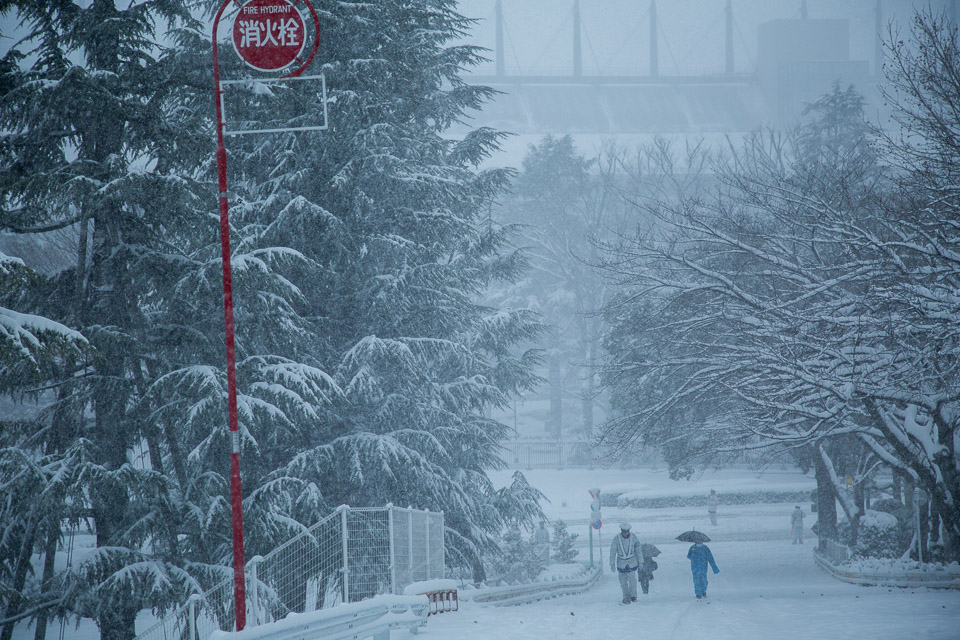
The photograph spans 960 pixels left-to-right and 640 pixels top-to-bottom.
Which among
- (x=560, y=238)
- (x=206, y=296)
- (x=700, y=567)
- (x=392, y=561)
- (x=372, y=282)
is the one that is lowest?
(x=700, y=567)

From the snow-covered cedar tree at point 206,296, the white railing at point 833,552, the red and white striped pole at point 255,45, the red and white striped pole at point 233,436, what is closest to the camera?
the red and white striped pole at point 233,436

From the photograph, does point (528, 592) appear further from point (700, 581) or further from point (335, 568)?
point (335, 568)

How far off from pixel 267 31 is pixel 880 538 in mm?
22381

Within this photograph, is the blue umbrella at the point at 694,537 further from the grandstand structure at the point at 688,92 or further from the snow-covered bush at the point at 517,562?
the grandstand structure at the point at 688,92

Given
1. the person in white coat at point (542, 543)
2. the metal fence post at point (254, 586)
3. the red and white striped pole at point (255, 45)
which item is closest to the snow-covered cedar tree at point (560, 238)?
the person in white coat at point (542, 543)

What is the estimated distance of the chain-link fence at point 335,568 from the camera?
1195 cm

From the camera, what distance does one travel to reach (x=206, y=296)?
13.3 metres

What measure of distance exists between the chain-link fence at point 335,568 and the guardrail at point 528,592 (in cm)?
201

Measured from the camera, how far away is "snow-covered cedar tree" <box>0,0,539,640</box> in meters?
12.2

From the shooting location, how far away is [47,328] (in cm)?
891

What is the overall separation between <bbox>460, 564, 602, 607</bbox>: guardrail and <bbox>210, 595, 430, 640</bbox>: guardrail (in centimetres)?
479

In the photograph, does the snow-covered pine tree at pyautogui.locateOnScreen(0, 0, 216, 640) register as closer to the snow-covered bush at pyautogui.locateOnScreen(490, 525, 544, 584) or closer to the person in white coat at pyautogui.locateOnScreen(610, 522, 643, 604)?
the person in white coat at pyautogui.locateOnScreen(610, 522, 643, 604)

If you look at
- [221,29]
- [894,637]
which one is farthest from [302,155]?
[894,637]

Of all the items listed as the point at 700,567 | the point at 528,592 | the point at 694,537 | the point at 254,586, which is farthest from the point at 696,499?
the point at 254,586
